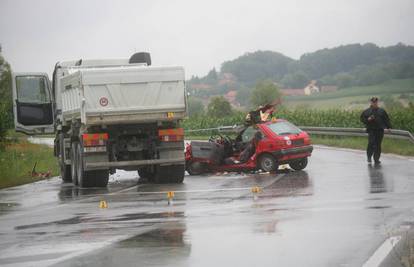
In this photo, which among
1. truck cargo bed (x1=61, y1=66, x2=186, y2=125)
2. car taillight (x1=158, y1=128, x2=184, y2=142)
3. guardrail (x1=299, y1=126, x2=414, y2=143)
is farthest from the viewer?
guardrail (x1=299, y1=126, x2=414, y2=143)

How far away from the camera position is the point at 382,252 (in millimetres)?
9242

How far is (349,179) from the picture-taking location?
19.4 meters

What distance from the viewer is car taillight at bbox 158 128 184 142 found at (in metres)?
21.5

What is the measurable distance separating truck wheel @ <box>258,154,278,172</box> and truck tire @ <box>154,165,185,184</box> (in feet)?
7.29

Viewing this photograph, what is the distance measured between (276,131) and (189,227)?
11322 mm

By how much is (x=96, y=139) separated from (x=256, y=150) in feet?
14.0

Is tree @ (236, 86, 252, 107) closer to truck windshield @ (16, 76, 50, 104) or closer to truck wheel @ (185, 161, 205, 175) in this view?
truck windshield @ (16, 76, 50, 104)

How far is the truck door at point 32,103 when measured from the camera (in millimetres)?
26484

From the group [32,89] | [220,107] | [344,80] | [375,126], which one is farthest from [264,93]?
[375,126]

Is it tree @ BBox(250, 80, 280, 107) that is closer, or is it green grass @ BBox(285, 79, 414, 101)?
green grass @ BBox(285, 79, 414, 101)

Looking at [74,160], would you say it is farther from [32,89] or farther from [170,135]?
[32,89]

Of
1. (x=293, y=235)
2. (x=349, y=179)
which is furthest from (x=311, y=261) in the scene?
(x=349, y=179)

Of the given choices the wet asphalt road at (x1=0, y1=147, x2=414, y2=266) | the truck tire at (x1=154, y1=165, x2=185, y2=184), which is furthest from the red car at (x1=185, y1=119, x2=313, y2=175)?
the truck tire at (x1=154, y1=165, x2=185, y2=184)

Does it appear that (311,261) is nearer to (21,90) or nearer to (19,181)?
(19,181)
